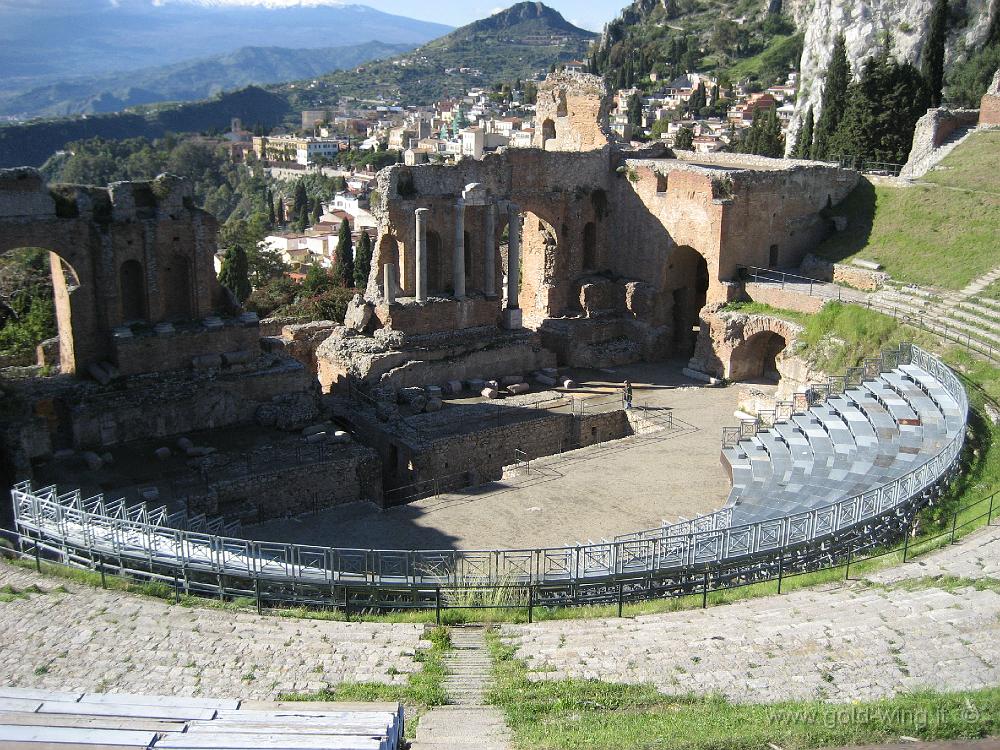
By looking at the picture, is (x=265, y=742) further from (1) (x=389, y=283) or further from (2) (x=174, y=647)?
(1) (x=389, y=283)

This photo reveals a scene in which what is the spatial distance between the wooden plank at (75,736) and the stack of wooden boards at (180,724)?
0.03ft

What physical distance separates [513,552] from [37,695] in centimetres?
783

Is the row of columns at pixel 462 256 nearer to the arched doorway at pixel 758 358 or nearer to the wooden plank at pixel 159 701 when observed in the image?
the arched doorway at pixel 758 358

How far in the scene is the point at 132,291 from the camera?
2545 centimetres

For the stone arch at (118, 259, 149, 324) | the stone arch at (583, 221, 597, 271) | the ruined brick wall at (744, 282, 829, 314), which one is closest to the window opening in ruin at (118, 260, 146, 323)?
the stone arch at (118, 259, 149, 324)

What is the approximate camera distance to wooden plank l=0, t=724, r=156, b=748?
9.94 m

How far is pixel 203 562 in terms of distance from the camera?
52.3 feet

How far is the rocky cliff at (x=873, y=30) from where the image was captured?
6200cm

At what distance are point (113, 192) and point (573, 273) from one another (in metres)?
16.2

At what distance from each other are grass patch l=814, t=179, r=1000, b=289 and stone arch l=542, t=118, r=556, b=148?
1099cm

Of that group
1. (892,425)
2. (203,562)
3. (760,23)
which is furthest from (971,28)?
(760,23)

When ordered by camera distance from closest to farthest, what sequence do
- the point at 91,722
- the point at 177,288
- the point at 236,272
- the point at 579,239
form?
the point at 91,722
the point at 177,288
the point at 579,239
the point at 236,272

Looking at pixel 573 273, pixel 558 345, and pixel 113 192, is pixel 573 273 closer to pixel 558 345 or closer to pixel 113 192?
pixel 558 345

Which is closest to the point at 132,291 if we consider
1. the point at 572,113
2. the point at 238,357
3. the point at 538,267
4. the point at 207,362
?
the point at 207,362
